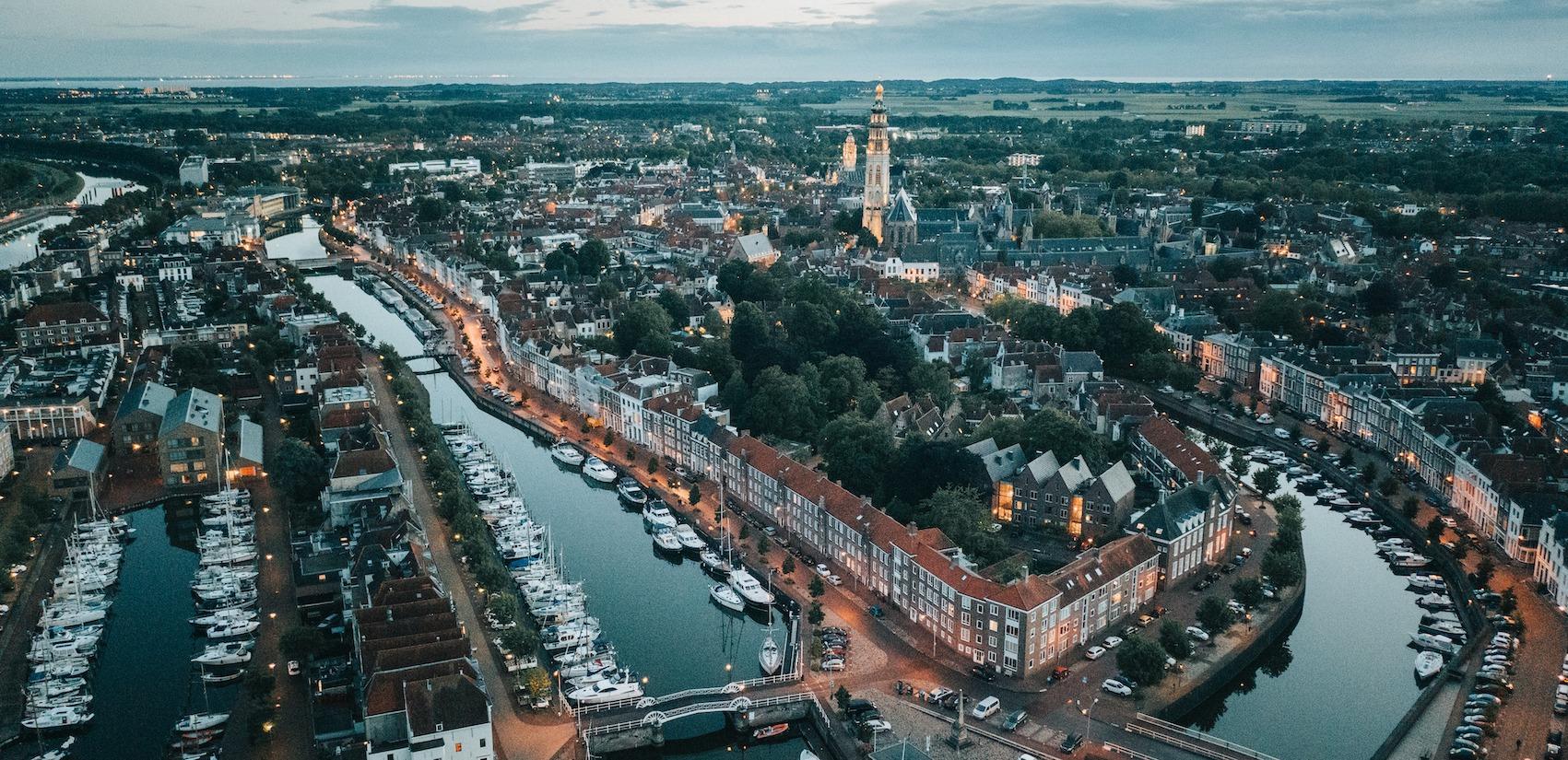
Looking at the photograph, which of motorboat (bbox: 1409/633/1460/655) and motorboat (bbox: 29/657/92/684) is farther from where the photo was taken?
motorboat (bbox: 1409/633/1460/655)

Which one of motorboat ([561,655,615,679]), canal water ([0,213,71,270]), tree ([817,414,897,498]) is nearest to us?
motorboat ([561,655,615,679])

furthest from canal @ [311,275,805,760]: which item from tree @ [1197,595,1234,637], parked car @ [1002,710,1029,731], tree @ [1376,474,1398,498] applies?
tree @ [1376,474,1398,498]

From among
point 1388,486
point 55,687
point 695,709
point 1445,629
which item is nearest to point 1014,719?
point 695,709

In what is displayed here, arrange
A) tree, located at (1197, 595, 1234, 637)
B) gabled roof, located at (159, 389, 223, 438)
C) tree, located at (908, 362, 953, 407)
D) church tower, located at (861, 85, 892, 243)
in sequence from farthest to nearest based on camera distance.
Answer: church tower, located at (861, 85, 892, 243) < tree, located at (908, 362, 953, 407) < gabled roof, located at (159, 389, 223, 438) < tree, located at (1197, 595, 1234, 637)

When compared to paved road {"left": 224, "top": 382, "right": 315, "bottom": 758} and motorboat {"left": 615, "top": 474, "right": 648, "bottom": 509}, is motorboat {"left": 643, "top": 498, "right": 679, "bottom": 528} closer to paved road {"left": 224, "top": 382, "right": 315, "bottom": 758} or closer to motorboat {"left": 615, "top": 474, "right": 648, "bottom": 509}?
motorboat {"left": 615, "top": 474, "right": 648, "bottom": 509}

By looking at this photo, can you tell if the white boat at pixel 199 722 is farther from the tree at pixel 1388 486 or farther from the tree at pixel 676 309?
the tree at pixel 676 309

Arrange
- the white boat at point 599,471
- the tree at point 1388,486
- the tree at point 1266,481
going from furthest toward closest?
the white boat at point 599,471
the tree at point 1388,486
the tree at point 1266,481

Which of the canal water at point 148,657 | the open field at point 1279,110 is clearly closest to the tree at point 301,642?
the canal water at point 148,657

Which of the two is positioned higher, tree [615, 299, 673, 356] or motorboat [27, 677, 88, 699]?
tree [615, 299, 673, 356]

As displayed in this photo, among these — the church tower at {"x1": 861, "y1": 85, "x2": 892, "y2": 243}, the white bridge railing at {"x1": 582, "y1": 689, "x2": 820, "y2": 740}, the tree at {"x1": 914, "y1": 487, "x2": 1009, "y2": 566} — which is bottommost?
the white bridge railing at {"x1": 582, "y1": 689, "x2": 820, "y2": 740}
